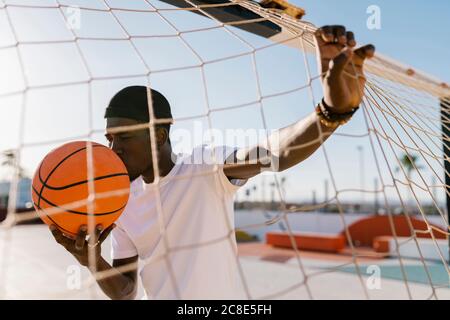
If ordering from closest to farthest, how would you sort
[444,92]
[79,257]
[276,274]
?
[79,257]
[444,92]
[276,274]

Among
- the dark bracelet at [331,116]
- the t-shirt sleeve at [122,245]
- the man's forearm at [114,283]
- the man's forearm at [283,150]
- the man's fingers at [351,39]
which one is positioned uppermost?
the man's fingers at [351,39]

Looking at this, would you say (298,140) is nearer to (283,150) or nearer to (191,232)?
(283,150)

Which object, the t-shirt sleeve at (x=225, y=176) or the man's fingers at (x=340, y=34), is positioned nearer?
the man's fingers at (x=340, y=34)

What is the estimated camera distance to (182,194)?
1605 mm

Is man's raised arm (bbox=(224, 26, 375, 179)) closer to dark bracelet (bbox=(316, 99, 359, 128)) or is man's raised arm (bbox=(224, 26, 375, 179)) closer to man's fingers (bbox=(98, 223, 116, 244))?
dark bracelet (bbox=(316, 99, 359, 128))

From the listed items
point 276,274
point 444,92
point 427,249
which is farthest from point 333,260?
point 444,92

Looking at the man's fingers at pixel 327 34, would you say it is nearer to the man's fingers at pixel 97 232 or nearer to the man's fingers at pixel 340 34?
the man's fingers at pixel 340 34

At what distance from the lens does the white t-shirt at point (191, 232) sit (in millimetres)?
1513

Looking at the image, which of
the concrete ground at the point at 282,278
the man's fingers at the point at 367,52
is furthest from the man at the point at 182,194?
the concrete ground at the point at 282,278

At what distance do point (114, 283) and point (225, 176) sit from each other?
2.37 ft

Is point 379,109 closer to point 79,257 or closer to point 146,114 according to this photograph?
point 146,114

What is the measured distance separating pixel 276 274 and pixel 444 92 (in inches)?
183

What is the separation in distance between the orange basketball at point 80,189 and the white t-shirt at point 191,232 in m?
0.12
